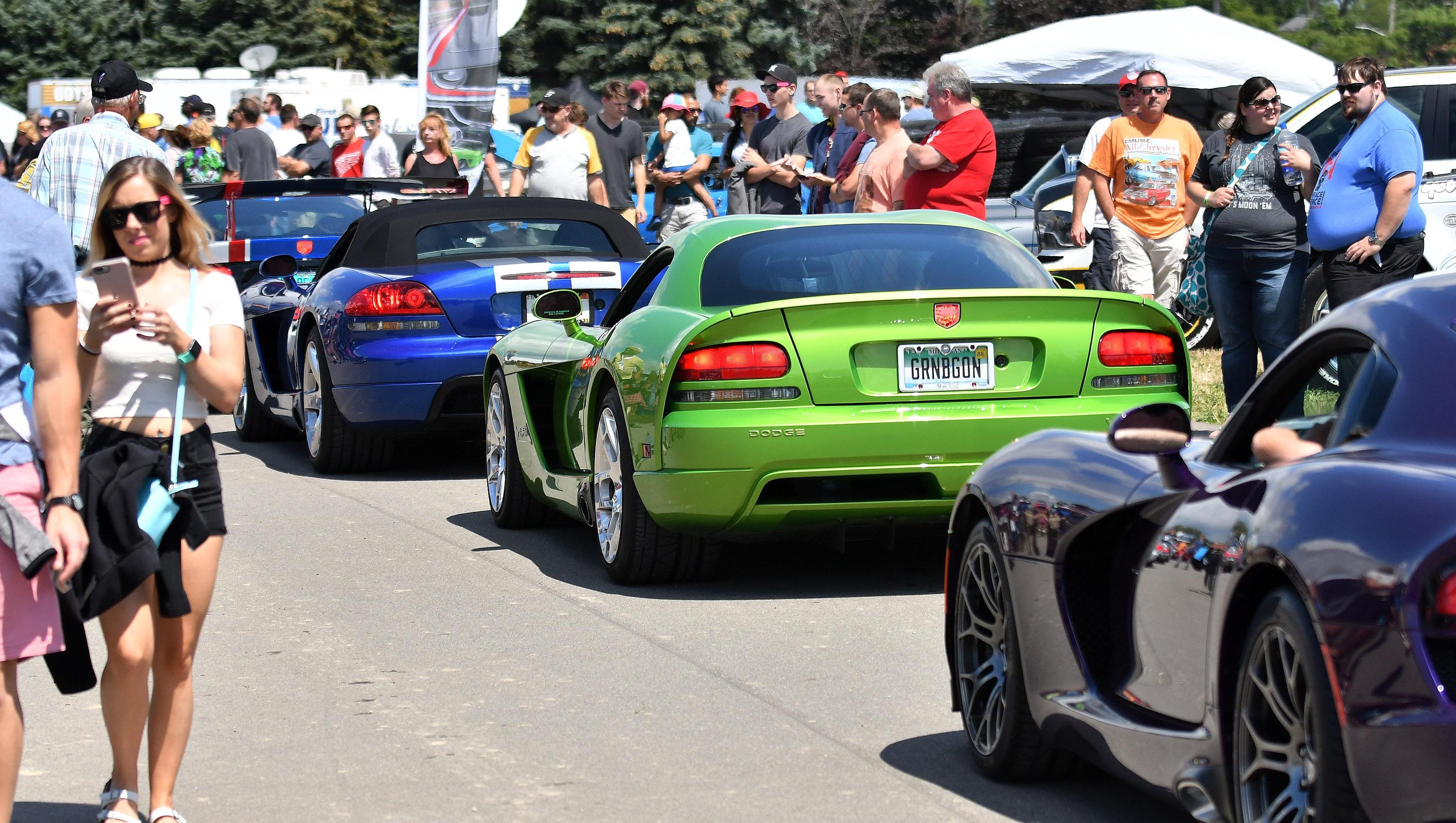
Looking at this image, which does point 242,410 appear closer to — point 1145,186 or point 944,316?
point 1145,186

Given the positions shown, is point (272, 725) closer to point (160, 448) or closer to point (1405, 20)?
point (160, 448)

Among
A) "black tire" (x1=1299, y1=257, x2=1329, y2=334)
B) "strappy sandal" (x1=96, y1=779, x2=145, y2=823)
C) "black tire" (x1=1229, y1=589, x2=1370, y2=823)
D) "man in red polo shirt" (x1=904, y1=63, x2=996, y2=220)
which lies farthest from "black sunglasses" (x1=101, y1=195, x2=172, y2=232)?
"black tire" (x1=1299, y1=257, x2=1329, y2=334)

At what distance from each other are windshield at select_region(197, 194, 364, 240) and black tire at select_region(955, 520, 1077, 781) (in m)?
9.76

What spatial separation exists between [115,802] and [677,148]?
1319cm

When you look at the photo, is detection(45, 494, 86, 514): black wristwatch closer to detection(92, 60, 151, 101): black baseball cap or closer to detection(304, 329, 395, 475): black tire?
detection(92, 60, 151, 101): black baseball cap

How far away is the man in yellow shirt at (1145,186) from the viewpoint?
11.2m

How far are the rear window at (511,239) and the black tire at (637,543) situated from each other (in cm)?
354

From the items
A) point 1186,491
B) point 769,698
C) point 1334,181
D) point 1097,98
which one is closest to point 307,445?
point 1334,181

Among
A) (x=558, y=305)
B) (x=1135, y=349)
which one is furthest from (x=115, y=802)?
(x=558, y=305)

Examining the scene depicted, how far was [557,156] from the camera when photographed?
50.2ft

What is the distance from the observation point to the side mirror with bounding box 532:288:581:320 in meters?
8.22

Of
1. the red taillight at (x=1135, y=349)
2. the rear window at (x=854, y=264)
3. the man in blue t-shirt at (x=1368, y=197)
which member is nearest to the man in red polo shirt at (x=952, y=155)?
the man in blue t-shirt at (x=1368, y=197)

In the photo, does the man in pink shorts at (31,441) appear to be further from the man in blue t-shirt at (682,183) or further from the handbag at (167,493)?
the man in blue t-shirt at (682,183)

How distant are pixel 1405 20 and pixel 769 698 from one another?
8385 centimetres
